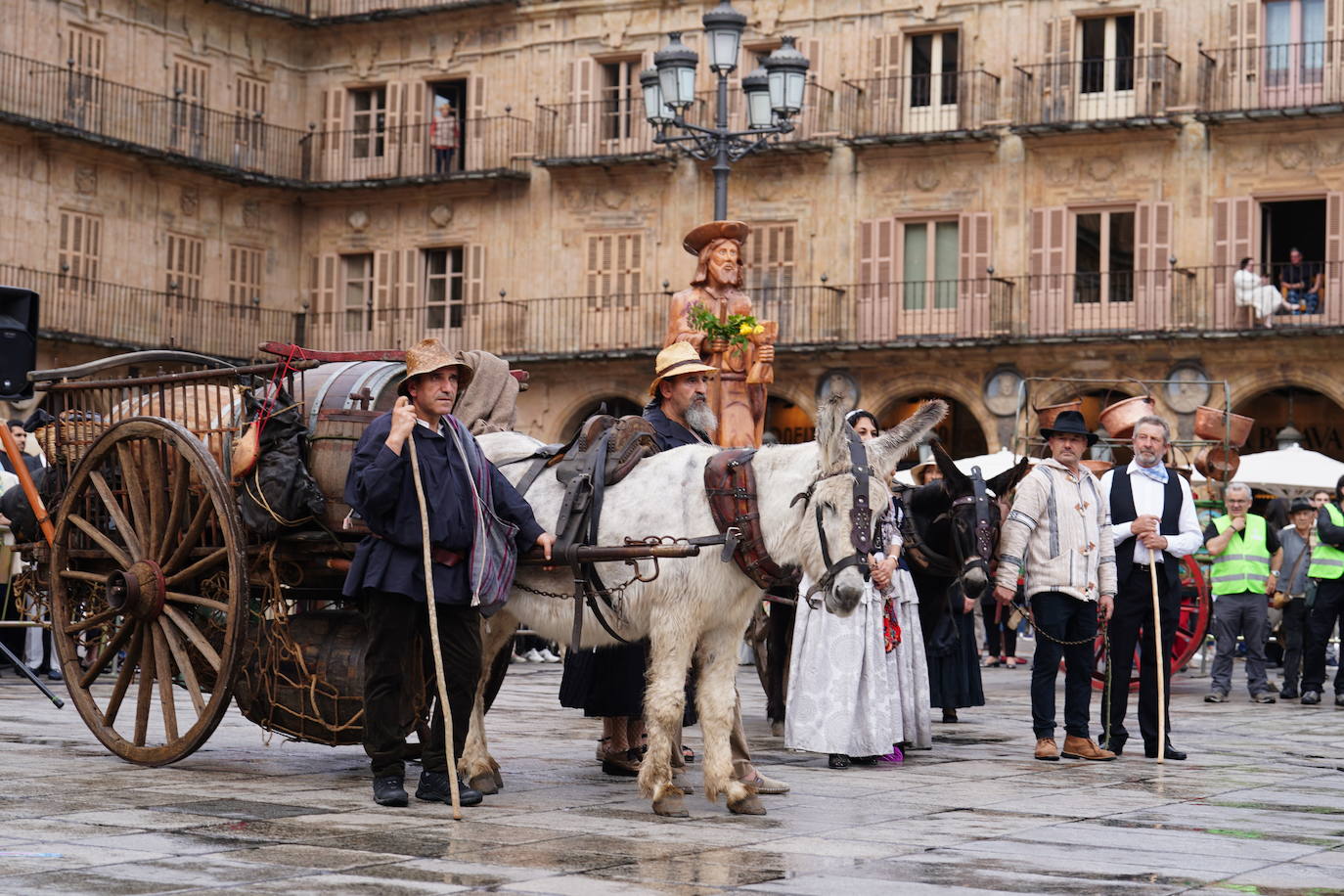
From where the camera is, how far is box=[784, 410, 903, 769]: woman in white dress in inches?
372

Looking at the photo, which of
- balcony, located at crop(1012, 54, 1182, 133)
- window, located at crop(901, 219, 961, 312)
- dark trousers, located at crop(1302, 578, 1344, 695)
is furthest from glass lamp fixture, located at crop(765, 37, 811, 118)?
window, located at crop(901, 219, 961, 312)

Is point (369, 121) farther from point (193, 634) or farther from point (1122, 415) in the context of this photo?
point (193, 634)

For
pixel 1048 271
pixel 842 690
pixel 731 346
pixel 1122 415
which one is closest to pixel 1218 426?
pixel 1122 415

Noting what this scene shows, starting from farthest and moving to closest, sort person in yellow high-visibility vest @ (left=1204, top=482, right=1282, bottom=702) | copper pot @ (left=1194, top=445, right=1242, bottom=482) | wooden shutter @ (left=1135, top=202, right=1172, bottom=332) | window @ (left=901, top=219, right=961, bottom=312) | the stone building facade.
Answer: window @ (left=901, top=219, right=961, bottom=312) → wooden shutter @ (left=1135, top=202, right=1172, bottom=332) → the stone building facade → copper pot @ (left=1194, top=445, right=1242, bottom=482) → person in yellow high-visibility vest @ (left=1204, top=482, right=1282, bottom=702)

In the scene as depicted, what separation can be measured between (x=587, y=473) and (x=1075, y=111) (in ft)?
75.9

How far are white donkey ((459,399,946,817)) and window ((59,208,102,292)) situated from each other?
24.8 m

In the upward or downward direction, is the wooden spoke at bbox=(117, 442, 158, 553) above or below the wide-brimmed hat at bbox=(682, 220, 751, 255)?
below

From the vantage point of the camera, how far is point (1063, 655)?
1021cm

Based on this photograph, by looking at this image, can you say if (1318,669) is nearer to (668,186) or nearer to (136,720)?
(136,720)

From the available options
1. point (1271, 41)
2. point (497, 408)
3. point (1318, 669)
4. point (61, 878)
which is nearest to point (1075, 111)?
point (1271, 41)

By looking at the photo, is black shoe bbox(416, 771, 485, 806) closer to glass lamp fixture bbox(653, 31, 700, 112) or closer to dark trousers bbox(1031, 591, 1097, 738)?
dark trousers bbox(1031, 591, 1097, 738)

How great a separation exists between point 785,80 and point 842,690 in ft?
29.9

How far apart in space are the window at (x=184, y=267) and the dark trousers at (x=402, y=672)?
26.2 metres

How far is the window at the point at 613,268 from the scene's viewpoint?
106 feet
